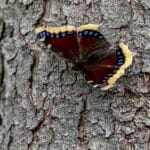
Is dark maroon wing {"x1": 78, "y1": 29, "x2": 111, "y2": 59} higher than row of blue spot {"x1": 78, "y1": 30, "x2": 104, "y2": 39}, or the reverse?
row of blue spot {"x1": 78, "y1": 30, "x2": 104, "y2": 39}

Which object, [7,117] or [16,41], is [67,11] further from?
[7,117]

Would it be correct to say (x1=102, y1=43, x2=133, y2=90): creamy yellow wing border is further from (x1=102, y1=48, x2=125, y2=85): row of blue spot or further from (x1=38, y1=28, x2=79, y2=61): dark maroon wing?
(x1=38, y1=28, x2=79, y2=61): dark maroon wing

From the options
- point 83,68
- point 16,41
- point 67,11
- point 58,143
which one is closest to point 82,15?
point 67,11

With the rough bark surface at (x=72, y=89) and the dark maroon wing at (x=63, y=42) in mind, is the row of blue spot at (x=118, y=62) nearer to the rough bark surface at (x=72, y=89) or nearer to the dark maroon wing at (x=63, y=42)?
the rough bark surface at (x=72, y=89)

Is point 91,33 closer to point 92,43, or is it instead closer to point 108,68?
point 92,43

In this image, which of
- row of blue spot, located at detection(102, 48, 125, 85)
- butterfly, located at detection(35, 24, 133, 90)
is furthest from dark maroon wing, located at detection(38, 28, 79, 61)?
row of blue spot, located at detection(102, 48, 125, 85)

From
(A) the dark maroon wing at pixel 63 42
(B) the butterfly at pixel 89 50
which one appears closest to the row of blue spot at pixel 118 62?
(B) the butterfly at pixel 89 50

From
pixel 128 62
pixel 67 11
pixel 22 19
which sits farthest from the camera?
pixel 22 19
